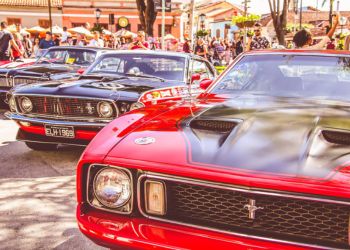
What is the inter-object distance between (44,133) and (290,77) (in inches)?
118

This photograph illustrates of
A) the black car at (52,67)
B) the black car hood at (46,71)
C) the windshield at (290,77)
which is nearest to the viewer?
the windshield at (290,77)

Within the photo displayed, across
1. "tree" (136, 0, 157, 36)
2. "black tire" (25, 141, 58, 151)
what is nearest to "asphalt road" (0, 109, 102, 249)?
"black tire" (25, 141, 58, 151)

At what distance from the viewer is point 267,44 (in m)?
10.6

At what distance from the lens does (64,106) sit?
5.19 meters

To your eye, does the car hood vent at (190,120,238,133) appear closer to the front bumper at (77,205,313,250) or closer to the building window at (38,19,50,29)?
the front bumper at (77,205,313,250)

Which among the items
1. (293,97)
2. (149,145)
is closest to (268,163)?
(149,145)

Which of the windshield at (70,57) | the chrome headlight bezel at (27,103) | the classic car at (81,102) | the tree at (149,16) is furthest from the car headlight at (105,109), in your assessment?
the tree at (149,16)

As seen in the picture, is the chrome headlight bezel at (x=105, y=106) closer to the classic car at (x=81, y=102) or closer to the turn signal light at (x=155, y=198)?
the classic car at (x=81, y=102)

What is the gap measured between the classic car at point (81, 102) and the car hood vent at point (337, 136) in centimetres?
272

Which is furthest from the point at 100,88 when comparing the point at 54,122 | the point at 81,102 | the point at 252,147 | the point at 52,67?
the point at 52,67

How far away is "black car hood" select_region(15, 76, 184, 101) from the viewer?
5.01 m

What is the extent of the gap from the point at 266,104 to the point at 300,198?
1.11 metres

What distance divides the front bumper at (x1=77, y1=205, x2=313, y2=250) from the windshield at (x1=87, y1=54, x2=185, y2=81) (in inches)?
154

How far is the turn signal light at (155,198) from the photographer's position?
2.12 metres
